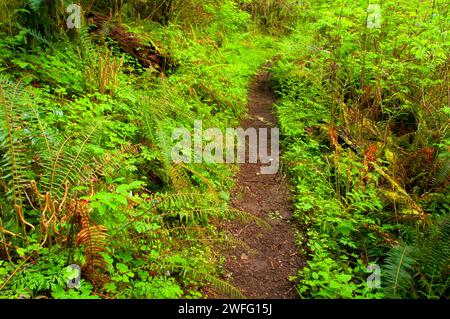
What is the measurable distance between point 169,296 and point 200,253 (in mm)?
834

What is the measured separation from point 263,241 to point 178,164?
1325 millimetres

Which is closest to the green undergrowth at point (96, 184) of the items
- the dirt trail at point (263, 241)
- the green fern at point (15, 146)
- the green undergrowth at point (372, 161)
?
the green fern at point (15, 146)

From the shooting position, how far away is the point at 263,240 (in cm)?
406

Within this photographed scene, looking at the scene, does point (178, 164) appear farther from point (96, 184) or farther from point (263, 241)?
point (263, 241)

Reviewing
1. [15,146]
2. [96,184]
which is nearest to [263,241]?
[96,184]

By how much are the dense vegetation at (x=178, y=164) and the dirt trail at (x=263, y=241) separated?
6.0 inches

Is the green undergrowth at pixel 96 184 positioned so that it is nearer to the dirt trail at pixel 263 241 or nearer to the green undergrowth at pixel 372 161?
the dirt trail at pixel 263 241

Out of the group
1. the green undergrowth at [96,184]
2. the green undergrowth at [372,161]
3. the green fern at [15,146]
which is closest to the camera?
the green undergrowth at [96,184]

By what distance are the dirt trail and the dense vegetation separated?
0.15 metres

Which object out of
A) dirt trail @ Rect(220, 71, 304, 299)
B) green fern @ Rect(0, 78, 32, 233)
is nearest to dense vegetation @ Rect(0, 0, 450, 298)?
green fern @ Rect(0, 78, 32, 233)

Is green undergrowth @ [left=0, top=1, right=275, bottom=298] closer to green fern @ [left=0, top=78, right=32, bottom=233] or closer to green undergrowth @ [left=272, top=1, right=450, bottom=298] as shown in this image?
green fern @ [left=0, top=78, right=32, bottom=233]

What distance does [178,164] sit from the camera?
4.05 metres

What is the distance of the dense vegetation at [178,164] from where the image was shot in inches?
110
